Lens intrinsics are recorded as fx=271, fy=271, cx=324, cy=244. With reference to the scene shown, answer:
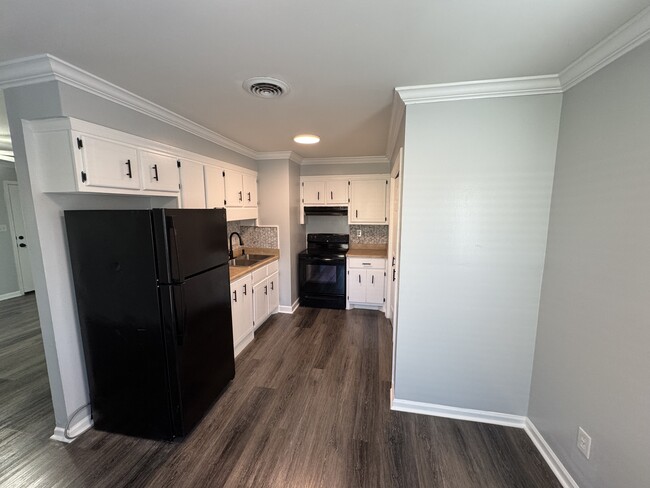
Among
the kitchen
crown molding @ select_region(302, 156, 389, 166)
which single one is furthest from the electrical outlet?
crown molding @ select_region(302, 156, 389, 166)

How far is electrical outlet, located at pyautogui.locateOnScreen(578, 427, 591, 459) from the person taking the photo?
1416 millimetres

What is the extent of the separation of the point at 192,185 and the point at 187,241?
0.97m

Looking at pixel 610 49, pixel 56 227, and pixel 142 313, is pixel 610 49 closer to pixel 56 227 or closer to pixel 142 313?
pixel 142 313

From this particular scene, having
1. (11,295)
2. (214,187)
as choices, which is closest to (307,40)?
(214,187)

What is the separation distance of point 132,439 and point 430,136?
2.96 meters

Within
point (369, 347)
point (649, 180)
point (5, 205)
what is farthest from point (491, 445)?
point (5, 205)

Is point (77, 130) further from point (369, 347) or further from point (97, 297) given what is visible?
point (369, 347)

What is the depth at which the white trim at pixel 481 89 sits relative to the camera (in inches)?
65.2

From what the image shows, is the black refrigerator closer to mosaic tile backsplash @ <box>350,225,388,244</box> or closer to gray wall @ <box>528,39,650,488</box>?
gray wall @ <box>528,39,650,488</box>

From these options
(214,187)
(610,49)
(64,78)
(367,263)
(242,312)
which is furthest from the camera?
(367,263)

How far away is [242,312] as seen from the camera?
3025mm

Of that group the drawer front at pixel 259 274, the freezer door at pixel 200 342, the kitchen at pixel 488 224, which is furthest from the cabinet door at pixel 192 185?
the drawer front at pixel 259 274

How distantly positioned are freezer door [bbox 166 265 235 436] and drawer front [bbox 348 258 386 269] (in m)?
2.16

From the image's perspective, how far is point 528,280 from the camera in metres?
1.85
